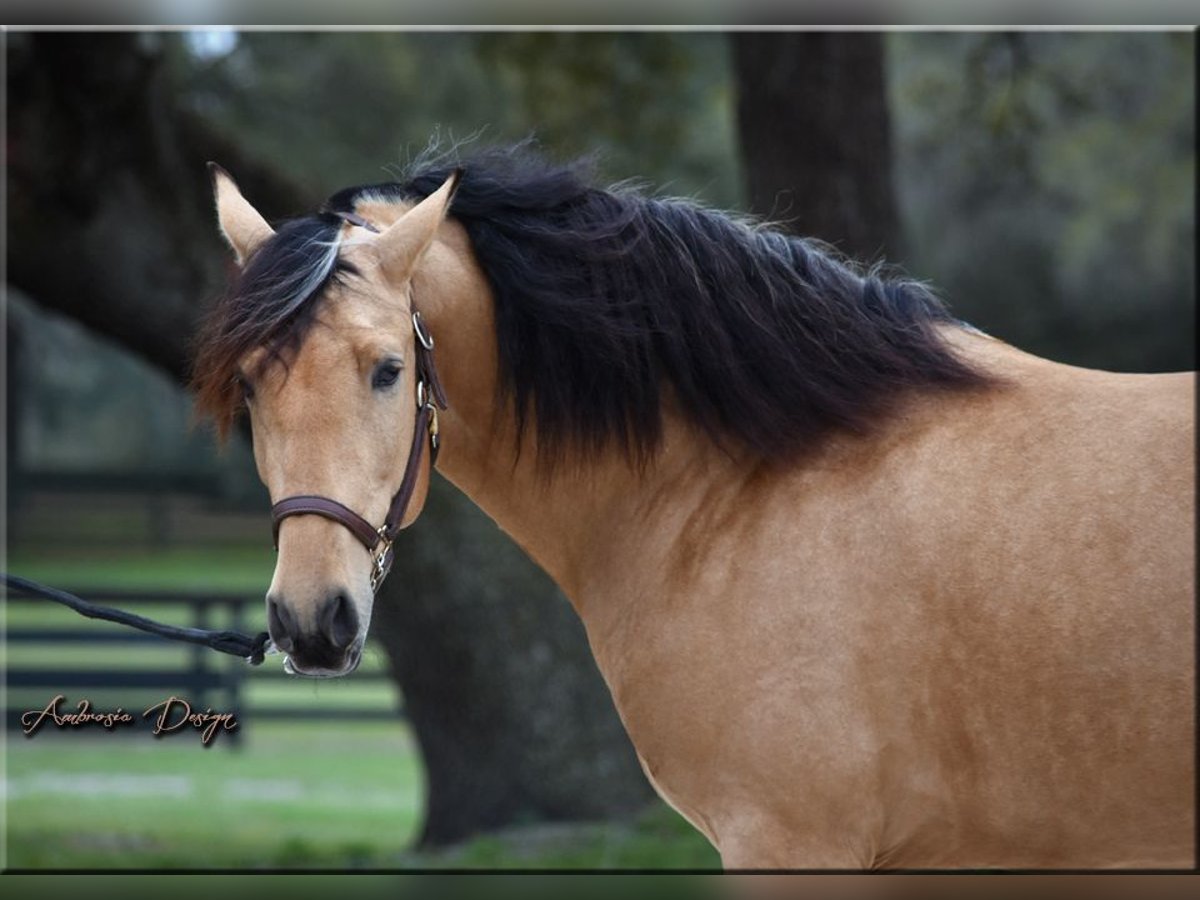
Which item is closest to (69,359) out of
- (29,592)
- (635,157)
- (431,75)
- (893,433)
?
(431,75)

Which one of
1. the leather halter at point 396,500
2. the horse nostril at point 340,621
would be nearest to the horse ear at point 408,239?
the leather halter at point 396,500

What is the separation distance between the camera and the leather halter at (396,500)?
2.95 meters

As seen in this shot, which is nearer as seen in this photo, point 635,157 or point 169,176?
point 169,176

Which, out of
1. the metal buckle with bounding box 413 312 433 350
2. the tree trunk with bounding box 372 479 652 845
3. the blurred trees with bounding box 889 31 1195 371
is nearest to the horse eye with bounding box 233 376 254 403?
the metal buckle with bounding box 413 312 433 350

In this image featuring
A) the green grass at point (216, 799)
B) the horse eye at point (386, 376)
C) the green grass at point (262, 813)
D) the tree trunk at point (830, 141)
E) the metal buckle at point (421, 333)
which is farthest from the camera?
the green grass at point (216, 799)

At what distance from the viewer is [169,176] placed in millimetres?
7391

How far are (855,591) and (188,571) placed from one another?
45.2 ft

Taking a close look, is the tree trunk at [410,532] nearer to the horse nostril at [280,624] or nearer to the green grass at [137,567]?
the horse nostril at [280,624]

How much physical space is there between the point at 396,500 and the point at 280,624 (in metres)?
0.42

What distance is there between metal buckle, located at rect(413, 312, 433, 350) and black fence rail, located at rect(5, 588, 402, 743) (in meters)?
4.72

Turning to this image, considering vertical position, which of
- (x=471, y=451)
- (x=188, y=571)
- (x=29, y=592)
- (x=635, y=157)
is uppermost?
(x=471, y=451)

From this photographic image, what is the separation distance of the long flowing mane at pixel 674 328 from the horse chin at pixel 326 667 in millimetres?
812

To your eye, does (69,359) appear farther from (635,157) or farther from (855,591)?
(855,591)

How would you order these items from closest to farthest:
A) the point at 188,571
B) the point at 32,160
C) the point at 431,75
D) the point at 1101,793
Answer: the point at 1101,793 < the point at 32,160 < the point at 188,571 < the point at 431,75
